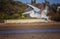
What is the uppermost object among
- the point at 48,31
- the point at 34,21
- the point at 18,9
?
the point at 18,9

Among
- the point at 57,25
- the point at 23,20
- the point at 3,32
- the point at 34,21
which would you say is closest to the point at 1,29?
the point at 3,32

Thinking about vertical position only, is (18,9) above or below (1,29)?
above

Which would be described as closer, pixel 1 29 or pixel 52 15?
pixel 1 29

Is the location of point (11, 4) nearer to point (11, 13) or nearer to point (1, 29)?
point (11, 13)

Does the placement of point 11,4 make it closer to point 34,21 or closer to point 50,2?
point 34,21

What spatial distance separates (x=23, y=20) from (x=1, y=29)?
36 cm

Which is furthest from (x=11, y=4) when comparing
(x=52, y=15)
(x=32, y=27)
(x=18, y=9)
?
(x=52, y=15)

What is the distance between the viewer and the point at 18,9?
2.28m

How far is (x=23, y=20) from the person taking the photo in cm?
228

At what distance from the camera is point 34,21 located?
2305mm

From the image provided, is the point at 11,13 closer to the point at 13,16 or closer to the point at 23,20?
the point at 13,16

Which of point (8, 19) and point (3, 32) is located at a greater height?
point (8, 19)

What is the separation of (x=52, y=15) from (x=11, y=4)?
67 centimetres

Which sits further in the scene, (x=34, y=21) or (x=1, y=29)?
(x=34, y=21)
